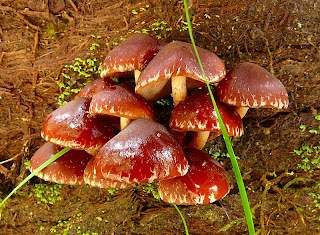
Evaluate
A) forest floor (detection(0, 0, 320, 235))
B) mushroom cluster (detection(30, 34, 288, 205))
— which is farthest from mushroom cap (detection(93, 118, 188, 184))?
forest floor (detection(0, 0, 320, 235))

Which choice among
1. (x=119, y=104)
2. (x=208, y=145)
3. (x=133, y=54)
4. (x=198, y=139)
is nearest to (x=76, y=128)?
(x=119, y=104)

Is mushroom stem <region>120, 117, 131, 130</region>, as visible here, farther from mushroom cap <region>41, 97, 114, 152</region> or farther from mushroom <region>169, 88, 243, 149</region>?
mushroom <region>169, 88, 243, 149</region>

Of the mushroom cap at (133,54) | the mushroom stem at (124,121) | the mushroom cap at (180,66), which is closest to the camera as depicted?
the mushroom cap at (180,66)

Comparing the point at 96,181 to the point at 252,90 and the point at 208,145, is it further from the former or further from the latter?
the point at 252,90

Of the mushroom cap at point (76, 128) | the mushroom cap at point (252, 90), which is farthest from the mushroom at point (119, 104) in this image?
the mushroom cap at point (252, 90)

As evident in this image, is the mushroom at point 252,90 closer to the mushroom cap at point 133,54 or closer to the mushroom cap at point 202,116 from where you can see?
the mushroom cap at point 202,116

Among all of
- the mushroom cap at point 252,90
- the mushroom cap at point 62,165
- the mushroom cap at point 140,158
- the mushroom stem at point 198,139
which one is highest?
the mushroom cap at point 252,90
